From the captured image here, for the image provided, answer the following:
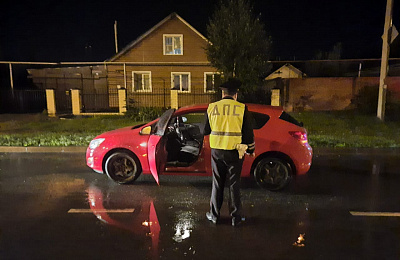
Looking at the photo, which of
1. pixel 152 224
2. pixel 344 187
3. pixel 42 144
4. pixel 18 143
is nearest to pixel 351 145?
pixel 344 187

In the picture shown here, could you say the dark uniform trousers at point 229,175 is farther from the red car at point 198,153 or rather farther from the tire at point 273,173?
the tire at point 273,173

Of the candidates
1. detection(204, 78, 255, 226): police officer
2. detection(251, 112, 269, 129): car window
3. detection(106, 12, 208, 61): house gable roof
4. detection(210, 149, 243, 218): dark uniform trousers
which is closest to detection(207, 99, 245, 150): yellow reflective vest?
detection(204, 78, 255, 226): police officer

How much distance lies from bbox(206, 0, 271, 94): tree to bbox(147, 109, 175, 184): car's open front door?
371 inches

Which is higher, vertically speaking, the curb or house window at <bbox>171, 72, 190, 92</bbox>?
house window at <bbox>171, 72, 190, 92</bbox>

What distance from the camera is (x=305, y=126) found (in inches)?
508

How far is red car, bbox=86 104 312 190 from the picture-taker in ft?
18.8

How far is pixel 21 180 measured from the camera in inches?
262

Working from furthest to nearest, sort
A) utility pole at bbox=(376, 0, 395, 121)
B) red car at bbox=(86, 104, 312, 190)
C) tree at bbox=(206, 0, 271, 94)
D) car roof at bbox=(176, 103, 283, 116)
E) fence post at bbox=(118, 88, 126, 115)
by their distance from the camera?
fence post at bbox=(118, 88, 126, 115) → tree at bbox=(206, 0, 271, 94) → utility pole at bbox=(376, 0, 395, 121) → car roof at bbox=(176, 103, 283, 116) → red car at bbox=(86, 104, 312, 190)

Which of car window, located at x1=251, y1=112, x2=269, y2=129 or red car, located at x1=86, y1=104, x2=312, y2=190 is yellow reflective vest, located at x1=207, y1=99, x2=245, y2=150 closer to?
red car, located at x1=86, y1=104, x2=312, y2=190

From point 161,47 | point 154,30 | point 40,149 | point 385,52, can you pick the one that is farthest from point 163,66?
point 40,149

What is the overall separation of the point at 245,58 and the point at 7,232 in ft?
39.5

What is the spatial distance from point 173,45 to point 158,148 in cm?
1887

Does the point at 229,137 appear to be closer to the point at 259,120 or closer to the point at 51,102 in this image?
the point at 259,120

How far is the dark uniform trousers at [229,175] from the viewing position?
4270 mm
